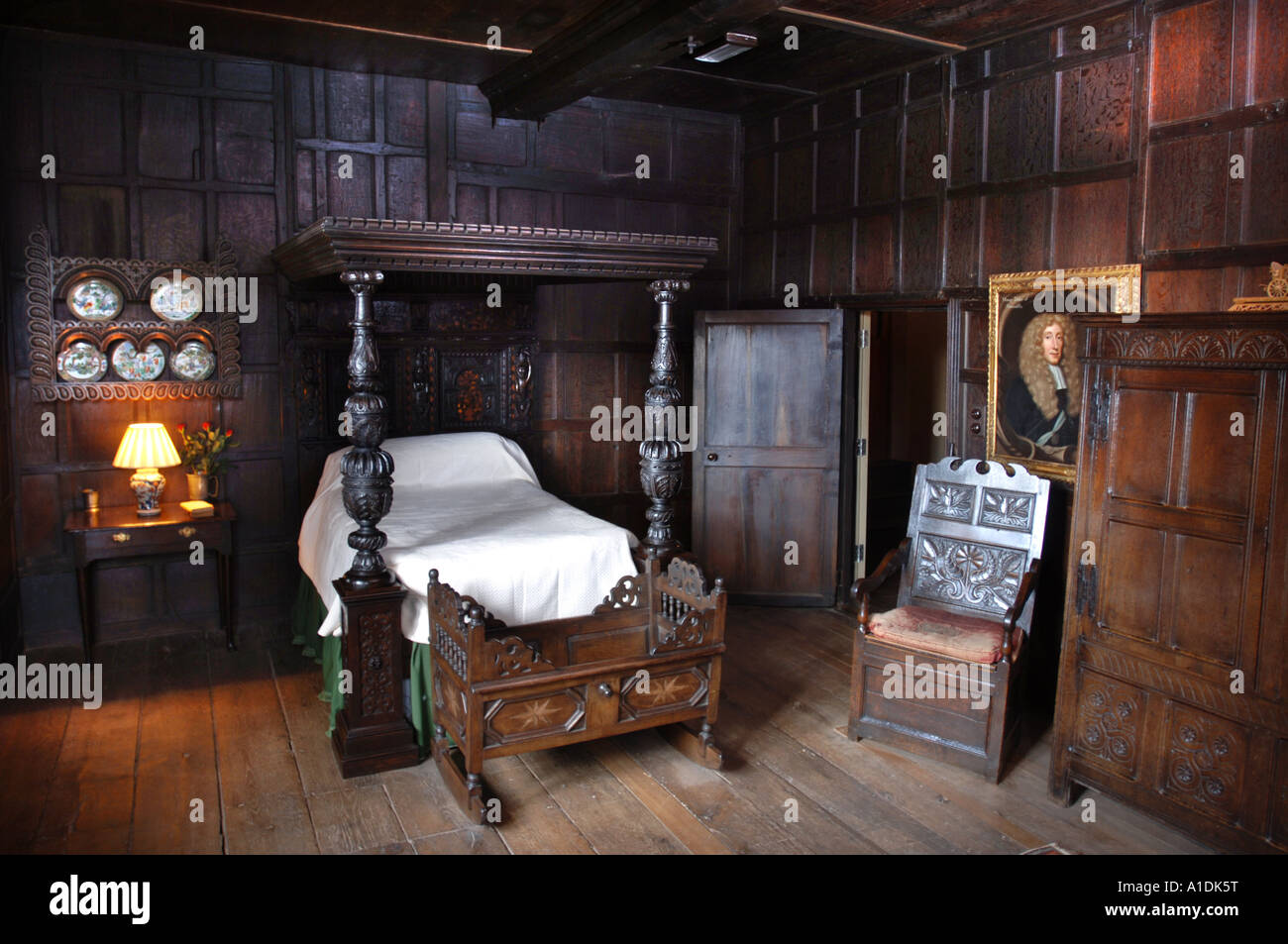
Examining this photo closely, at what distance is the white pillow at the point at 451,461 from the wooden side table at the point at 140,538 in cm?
62

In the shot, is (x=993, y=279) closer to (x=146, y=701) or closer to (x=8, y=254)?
(x=146, y=701)

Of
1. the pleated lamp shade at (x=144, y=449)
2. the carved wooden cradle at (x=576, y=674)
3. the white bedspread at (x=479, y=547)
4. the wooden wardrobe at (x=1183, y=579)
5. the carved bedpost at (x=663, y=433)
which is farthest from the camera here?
the pleated lamp shade at (x=144, y=449)

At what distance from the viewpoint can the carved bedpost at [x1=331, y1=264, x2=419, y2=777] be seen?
416cm

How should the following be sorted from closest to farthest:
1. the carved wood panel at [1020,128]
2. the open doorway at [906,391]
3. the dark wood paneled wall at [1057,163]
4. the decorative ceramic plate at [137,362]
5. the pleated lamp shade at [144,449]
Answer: the dark wood paneled wall at [1057,163], the carved wood panel at [1020,128], the pleated lamp shade at [144,449], the decorative ceramic plate at [137,362], the open doorway at [906,391]

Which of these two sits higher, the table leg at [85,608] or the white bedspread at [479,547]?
the white bedspread at [479,547]

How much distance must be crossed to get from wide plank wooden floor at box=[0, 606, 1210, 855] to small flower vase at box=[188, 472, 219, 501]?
120cm

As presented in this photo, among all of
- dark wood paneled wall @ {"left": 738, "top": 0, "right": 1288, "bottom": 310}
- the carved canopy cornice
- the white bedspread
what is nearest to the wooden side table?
the white bedspread

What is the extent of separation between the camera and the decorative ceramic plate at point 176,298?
18.7 ft

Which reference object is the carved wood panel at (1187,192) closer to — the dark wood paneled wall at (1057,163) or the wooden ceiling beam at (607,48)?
the dark wood paneled wall at (1057,163)

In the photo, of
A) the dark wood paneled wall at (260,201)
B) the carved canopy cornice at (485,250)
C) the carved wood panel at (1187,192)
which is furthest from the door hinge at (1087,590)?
the dark wood paneled wall at (260,201)

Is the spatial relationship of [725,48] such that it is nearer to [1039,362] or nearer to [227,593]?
[1039,362]

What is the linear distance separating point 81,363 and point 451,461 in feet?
6.99

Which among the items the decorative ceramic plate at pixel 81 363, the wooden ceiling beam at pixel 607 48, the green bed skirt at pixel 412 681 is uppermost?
Answer: the wooden ceiling beam at pixel 607 48

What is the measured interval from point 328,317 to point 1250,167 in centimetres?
492
